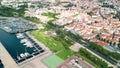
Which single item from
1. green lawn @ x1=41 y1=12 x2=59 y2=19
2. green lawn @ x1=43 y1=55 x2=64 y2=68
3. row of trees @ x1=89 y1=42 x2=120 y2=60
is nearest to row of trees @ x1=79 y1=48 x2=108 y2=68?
row of trees @ x1=89 y1=42 x2=120 y2=60

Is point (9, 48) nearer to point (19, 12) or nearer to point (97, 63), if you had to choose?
point (97, 63)

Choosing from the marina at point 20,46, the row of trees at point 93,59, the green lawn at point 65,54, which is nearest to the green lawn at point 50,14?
the marina at point 20,46

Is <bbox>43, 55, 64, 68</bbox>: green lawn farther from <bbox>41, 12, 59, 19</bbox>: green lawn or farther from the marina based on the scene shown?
<bbox>41, 12, 59, 19</bbox>: green lawn

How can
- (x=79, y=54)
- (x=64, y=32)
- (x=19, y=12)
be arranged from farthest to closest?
(x=19, y=12) → (x=64, y=32) → (x=79, y=54)

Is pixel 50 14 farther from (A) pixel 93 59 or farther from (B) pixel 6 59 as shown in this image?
(B) pixel 6 59

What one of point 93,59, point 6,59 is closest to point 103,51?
point 93,59

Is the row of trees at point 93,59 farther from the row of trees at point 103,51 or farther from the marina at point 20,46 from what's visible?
the marina at point 20,46

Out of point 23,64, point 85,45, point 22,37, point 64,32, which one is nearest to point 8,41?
point 22,37
